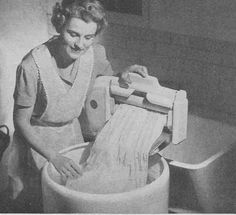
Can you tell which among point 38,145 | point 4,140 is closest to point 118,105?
point 38,145

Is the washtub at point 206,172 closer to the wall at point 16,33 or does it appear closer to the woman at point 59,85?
the woman at point 59,85

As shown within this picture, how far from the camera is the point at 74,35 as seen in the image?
0.84 metres

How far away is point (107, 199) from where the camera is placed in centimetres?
77

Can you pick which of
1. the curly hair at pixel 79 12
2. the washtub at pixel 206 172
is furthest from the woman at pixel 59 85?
the washtub at pixel 206 172

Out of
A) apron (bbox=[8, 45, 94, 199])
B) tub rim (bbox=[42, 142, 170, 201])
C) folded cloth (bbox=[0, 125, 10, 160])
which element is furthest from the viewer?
folded cloth (bbox=[0, 125, 10, 160])

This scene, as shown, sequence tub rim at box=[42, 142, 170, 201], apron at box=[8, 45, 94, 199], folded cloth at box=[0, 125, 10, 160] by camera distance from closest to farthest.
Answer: tub rim at box=[42, 142, 170, 201] < apron at box=[8, 45, 94, 199] < folded cloth at box=[0, 125, 10, 160]

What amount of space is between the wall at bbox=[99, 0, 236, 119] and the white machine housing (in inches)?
4.1


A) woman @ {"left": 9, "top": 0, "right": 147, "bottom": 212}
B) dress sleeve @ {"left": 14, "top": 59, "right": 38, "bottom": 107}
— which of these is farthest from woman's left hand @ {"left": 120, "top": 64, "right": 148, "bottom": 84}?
dress sleeve @ {"left": 14, "top": 59, "right": 38, "bottom": 107}

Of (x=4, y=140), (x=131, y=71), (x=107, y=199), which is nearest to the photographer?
(x=107, y=199)

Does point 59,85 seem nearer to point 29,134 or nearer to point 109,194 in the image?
point 29,134

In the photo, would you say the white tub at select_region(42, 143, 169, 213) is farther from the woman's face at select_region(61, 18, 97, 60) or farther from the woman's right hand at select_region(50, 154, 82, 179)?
the woman's face at select_region(61, 18, 97, 60)

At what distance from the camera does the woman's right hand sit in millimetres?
860

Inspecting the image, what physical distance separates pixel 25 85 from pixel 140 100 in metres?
0.21

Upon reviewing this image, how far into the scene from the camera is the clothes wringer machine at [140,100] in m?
0.82
